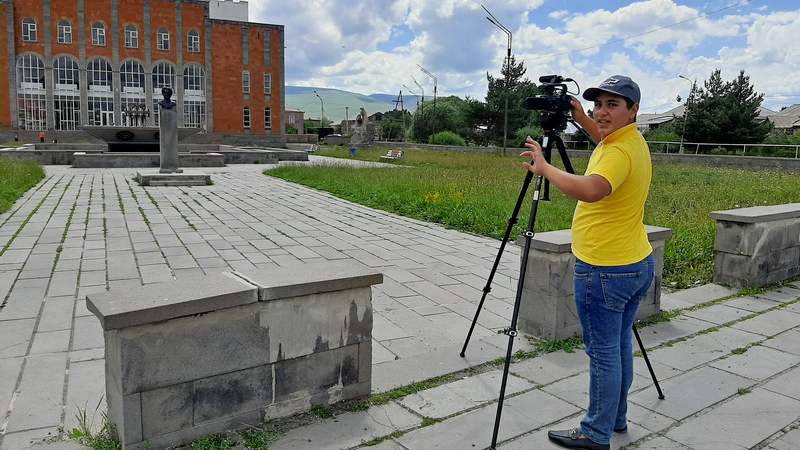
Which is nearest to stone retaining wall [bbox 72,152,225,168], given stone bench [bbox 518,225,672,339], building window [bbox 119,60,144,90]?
stone bench [bbox 518,225,672,339]

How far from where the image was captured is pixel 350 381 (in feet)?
10.4

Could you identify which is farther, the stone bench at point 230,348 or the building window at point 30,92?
the building window at point 30,92

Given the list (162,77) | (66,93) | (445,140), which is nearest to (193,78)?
(162,77)

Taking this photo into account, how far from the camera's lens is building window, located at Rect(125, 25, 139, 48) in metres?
53.4

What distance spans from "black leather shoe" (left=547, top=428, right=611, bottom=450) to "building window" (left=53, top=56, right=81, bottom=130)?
5859cm

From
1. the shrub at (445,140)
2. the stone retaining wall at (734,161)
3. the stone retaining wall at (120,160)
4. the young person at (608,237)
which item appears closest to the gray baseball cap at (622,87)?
the young person at (608,237)

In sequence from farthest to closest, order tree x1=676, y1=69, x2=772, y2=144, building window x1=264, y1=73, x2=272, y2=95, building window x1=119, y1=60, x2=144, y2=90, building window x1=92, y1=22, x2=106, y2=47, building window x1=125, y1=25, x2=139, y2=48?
1. building window x1=264, y1=73, x2=272, y2=95
2. building window x1=119, y1=60, x2=144, y2=90
3. building window x1=125, y1=25, x2=139, y2=48
4. building window x1=92, y1=22, x2=106, y2=47
5. tree x1=676, y1=69, x2=772, y2=144

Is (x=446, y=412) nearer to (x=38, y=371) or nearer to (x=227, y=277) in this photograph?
(x=227, y=277)

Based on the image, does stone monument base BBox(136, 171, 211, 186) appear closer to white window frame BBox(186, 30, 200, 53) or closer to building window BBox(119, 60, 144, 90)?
building window BBox(119, 60, 144, 90)

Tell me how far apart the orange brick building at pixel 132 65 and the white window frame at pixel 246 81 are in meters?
0.09

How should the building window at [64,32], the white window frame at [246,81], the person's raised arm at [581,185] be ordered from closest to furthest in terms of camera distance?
the person's raised arm at [581,185]
the building window at [64,32]
the white window frame at [246,81]

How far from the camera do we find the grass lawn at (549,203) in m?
7.03

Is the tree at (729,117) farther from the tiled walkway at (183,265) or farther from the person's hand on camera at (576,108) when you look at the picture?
the person's hand on camera at (576,108)

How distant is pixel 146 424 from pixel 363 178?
44.3 feet
